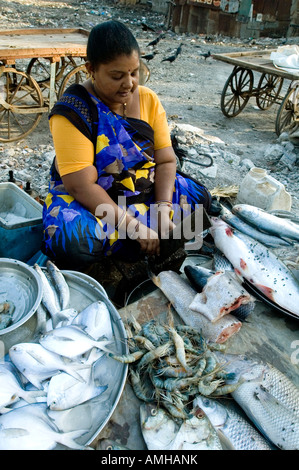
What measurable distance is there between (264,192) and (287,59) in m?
3.99

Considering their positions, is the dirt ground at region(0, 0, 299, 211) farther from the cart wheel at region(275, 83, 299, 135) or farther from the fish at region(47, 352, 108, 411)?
the fish at region(47, 352, 108, 411)

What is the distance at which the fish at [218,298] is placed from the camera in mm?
1852

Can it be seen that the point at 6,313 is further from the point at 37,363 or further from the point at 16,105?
the point at 16,105

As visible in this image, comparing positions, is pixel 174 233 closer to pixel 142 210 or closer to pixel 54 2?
pixel 142 210

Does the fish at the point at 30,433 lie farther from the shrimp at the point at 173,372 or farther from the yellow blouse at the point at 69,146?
the yellow blouse at the point at 69,146

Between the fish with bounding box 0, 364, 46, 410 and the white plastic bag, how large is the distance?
238 inches

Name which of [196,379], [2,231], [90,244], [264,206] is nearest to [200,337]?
[196,379]

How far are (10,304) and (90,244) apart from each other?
705 mm

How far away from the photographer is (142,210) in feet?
7.88

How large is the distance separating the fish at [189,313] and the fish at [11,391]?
837 millimetres

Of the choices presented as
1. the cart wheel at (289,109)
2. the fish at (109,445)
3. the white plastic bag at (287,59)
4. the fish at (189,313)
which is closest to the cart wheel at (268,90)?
the white plastic bag at (287,59)

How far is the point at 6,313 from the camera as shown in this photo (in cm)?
153

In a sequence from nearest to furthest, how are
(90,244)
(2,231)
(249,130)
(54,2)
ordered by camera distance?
(90,244) < (2,231) < (249,130) < (54,2)

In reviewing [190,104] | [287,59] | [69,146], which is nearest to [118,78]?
[69,146]
